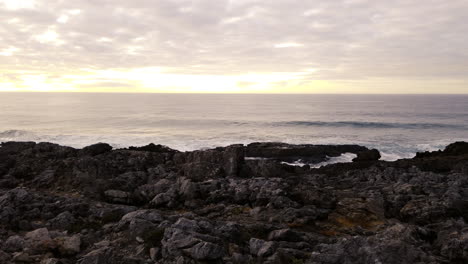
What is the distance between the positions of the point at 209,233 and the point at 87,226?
518cm

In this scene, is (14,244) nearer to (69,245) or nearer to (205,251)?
(69,245)

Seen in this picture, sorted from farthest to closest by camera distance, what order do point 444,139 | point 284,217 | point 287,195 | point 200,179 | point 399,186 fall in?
point 444,139
point 200,179
point 399,186
point 287,195
point 284,217

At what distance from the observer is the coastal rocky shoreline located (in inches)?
379

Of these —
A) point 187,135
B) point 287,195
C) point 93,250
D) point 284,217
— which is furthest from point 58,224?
point 187,135

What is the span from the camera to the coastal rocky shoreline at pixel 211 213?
31.6 ft

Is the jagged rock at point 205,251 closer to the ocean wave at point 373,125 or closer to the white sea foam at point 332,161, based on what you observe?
the white sea foam at point 332,161

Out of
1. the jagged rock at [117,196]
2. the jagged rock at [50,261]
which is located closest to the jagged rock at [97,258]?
the jagged rock at [50,261]

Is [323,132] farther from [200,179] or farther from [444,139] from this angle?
[200,179]

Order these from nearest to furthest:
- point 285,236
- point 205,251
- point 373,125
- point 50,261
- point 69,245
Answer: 1. point 205,251
2. point 50,261
3. point 69,245
4. point 285,236
5. point 373,125

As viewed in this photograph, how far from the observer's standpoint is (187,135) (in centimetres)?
7469

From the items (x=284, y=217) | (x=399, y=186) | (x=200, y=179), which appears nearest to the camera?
(x=284, y=217)

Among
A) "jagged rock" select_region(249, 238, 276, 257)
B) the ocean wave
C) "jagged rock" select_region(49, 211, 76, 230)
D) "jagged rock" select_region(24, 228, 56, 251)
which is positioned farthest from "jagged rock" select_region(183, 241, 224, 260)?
the ocean wave

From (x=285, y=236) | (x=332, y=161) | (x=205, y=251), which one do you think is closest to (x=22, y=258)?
(x=205, y=251)

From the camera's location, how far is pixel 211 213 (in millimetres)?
15586
